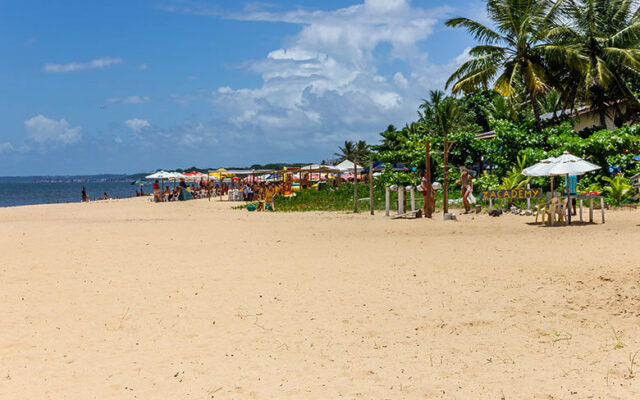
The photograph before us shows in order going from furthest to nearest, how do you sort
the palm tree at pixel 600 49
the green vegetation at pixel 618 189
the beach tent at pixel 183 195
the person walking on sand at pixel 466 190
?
the beach tent at pixel 183 195 → the palm tree at pixel 600 49 → the green vegetation at pixel 618 189 → the person walking on sand at pixel 466 190

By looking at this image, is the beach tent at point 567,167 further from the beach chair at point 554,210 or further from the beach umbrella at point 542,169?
the beach chair at point 554,210

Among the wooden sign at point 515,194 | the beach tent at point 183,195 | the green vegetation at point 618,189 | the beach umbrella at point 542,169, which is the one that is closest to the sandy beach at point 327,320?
the beach umbrella at point 542,169

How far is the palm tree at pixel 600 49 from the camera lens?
22766 millimetres

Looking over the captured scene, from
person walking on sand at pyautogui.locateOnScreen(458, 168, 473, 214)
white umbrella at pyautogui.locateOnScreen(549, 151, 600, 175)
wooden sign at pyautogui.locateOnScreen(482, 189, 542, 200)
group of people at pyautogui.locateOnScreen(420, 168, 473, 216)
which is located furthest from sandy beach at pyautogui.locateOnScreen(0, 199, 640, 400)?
person walking on sand at pyautogui.locateOnScreen(458, 168, 473, 214)

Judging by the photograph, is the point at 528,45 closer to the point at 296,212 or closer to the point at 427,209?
the point at 427,209

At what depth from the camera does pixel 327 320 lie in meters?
6.57

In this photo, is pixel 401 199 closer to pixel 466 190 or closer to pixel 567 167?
pixel 466 190

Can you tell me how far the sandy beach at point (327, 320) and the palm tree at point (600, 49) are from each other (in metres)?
12.6

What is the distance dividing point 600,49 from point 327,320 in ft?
75.8

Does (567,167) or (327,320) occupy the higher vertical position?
(567,167)

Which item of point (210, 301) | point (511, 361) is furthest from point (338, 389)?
point (210, 301)


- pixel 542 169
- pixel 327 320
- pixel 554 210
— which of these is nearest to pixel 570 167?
pixel 542 169

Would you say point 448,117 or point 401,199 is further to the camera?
point 448,117

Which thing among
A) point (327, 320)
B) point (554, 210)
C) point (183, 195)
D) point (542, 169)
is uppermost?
point (542, 169)
